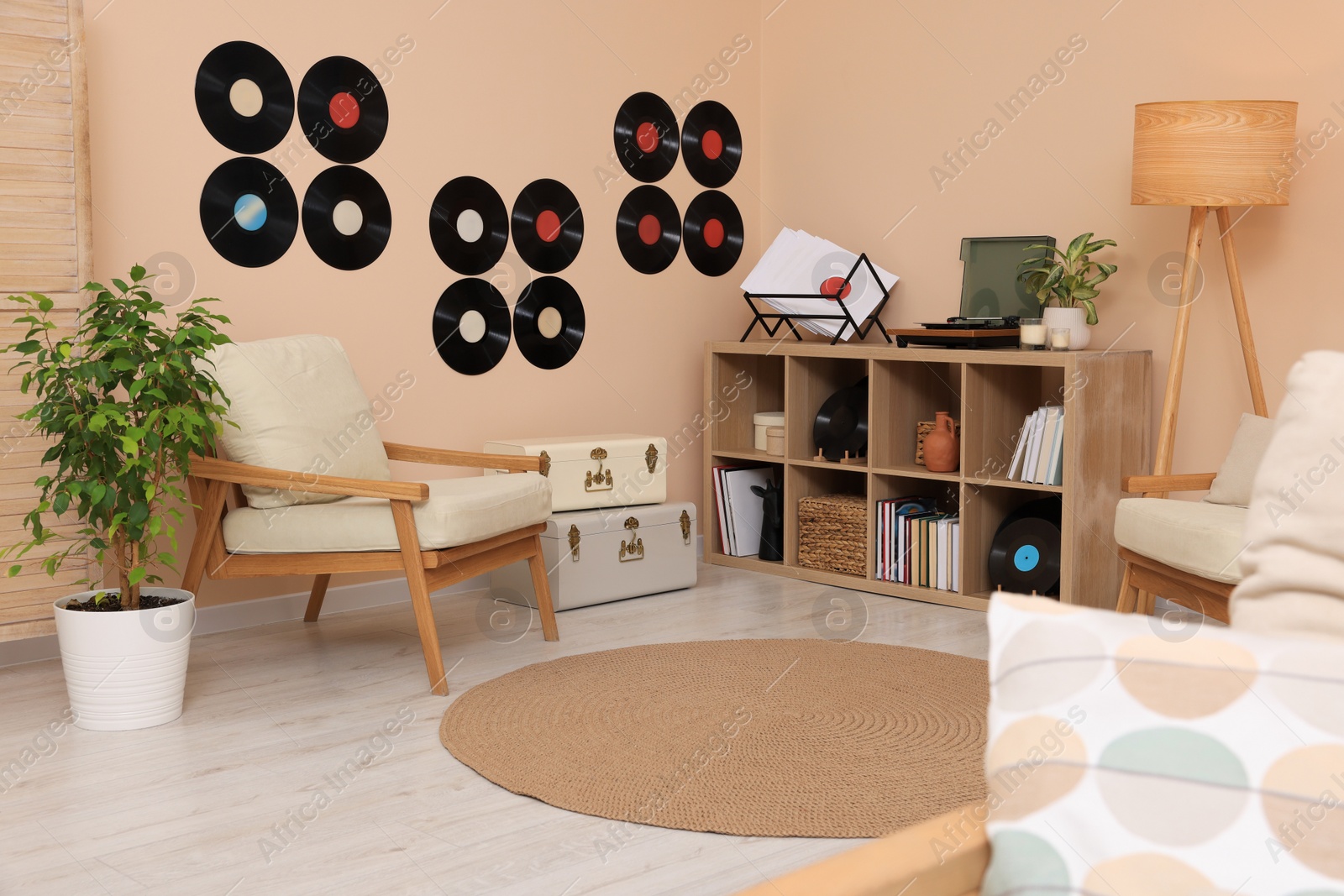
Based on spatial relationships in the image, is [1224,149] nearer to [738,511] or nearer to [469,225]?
[738,511]

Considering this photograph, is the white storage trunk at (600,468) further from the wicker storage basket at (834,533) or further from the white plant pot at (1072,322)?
the white plant pot at (1072,322)

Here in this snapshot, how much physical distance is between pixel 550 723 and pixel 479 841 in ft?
1.99

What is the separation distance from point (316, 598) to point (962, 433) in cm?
211

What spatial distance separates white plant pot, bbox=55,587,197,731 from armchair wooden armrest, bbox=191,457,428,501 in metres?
0.39

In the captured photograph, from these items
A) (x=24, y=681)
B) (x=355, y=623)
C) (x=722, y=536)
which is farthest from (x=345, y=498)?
(x=722, y=536)

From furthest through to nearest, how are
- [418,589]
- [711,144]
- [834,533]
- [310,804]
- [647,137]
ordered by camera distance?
1. [711,144]
2. [647,137]
3. [834,533]
4. [418,589]
5. [310,804]

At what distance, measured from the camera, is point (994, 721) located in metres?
0.82

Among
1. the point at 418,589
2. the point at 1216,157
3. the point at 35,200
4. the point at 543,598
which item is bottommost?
the point at 543,598


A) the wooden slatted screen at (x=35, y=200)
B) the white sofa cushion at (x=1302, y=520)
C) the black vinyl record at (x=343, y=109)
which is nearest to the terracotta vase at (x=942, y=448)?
the black vinyl record at (x=343, y=109)

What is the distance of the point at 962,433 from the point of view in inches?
148

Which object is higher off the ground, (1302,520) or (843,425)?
(1302,520)

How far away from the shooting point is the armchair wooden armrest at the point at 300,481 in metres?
2.78

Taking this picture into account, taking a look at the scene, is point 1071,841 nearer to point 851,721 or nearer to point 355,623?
point 851,721

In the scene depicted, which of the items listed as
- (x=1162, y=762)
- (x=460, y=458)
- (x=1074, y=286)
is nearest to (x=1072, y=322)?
(x=1074, y=286)
